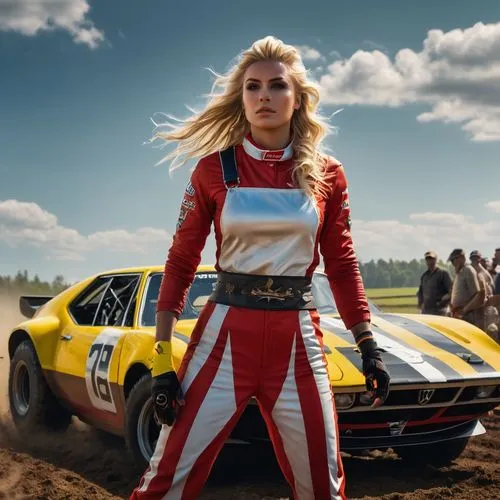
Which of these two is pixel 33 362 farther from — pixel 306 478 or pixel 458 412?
pixel 306 478

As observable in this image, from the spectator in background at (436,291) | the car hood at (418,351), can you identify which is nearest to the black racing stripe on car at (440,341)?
the car hood at (418,351)

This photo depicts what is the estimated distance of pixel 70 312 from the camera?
7.71 m

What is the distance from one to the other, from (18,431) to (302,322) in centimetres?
521

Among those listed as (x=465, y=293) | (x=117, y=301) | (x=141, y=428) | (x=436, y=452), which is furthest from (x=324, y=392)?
(x=465, y=293)

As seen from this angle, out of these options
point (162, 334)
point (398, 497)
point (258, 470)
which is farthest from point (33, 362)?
point (162, 334)

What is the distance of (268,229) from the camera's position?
126 inches

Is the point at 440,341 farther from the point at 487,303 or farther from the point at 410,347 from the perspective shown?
the point at 487,303

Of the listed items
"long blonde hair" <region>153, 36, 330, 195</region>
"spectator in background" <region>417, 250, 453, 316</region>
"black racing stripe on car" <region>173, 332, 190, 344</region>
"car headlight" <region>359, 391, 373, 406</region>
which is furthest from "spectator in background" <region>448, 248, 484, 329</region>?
"long blonde hair" <region>153, 36, 330, 195</region>

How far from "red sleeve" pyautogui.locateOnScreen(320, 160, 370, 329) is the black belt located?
25cm

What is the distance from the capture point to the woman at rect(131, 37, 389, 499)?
3.16 meters

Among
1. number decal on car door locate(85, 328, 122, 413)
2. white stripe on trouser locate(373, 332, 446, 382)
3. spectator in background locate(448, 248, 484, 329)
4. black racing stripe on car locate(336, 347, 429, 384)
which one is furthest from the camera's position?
spectator in background locate(448, 248, 484, 329)

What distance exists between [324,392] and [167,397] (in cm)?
58

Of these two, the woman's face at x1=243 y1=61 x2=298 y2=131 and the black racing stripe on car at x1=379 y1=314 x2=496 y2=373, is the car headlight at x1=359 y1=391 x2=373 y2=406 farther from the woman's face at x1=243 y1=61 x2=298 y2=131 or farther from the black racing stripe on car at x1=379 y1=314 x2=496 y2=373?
the woman's face at x1=243 y1=61 x2=298 y2=131

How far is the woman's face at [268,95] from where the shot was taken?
11.2 feet
